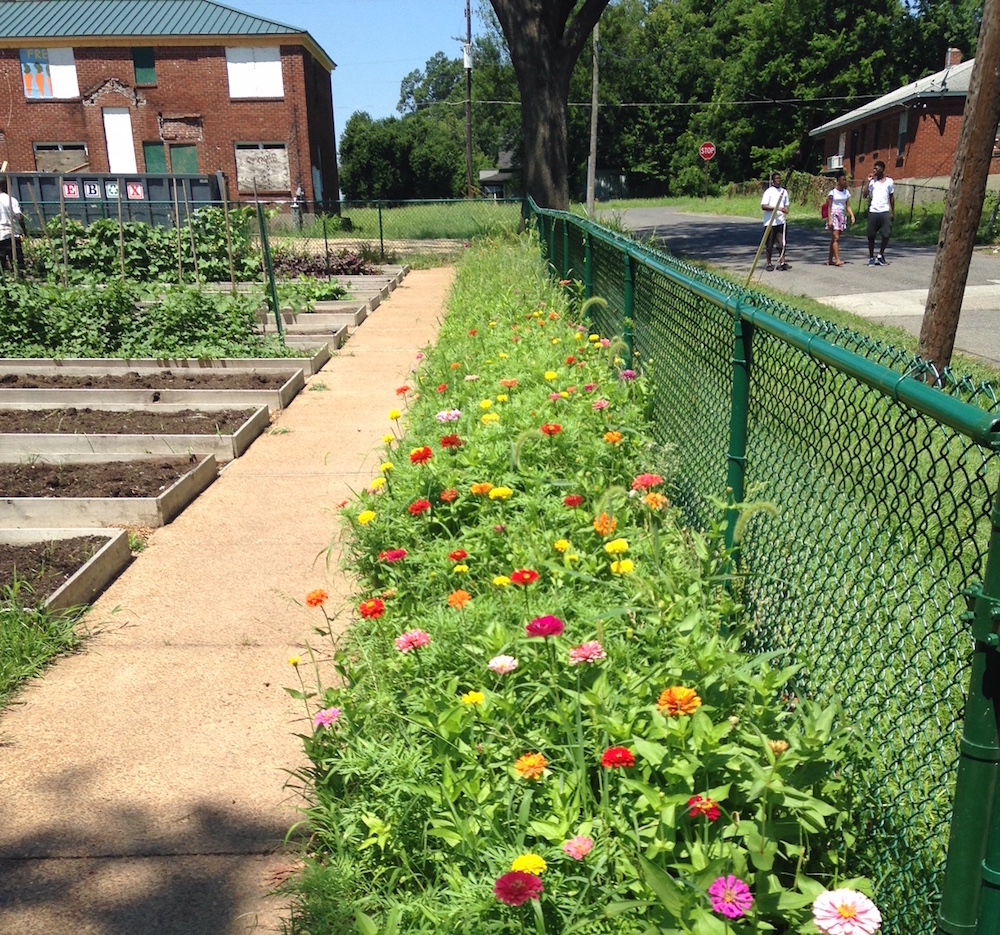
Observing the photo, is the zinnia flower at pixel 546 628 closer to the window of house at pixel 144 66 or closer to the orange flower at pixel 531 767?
the orange flower at pixel 531 767

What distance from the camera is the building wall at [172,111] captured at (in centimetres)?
3506

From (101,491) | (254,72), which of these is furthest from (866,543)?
(254,72)

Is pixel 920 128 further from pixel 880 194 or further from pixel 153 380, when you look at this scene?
pixel 153 380

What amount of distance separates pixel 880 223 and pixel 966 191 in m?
12.0

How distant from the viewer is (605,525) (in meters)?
3.18

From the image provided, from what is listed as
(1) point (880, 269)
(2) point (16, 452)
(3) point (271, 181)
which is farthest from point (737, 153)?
(2) point (16, 452)

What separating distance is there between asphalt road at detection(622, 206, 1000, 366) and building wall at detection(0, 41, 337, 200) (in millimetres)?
15771

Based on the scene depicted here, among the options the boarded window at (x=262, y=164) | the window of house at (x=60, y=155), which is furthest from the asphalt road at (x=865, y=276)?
the window of house at (x=60, y=155)

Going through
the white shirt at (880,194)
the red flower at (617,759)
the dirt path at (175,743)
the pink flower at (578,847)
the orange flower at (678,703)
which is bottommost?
the dirt path at (175,743)

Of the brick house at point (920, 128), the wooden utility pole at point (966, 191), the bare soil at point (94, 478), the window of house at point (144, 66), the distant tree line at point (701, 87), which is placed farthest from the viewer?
the distant tree line at point (701, 87)

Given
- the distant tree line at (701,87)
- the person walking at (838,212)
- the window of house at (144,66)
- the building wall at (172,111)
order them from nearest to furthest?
the person walking at (838,212) → the building wall at (172,111) → the window of house at (144,66) → the distant tree line at (701,87)

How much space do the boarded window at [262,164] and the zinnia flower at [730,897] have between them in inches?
1451

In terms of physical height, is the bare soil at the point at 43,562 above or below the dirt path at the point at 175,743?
above

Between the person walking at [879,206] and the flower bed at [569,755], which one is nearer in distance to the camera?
the flower bed at [569,755]
